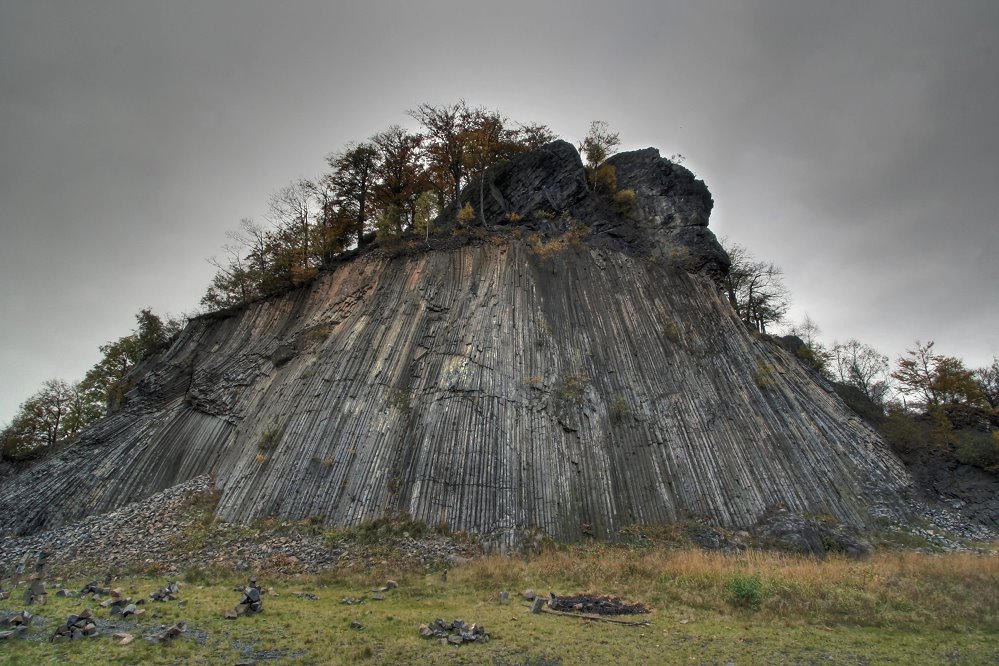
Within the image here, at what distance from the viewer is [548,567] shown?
596 inches

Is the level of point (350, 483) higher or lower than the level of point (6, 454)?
lower

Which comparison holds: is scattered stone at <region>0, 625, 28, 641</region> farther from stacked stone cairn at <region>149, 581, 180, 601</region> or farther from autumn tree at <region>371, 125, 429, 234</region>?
autumn tree at <region>371, 125, 429, 234</region>

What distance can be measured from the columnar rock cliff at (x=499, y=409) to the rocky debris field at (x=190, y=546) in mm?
862

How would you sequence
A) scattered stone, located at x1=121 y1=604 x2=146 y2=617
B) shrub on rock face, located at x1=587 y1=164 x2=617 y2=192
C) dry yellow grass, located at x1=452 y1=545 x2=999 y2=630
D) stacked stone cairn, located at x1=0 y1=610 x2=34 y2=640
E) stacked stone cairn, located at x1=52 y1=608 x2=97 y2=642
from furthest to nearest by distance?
shrub on rock face, located at x1=587 y1=164 x2=617 y2=192 < dry yellow grass, located at x1=452 y1=545 x2=999 y2=630 < scattered stone, located at x1=121 y1=604 x2=146 y2=617 < stacked stone cairn, located at x1=52 y1=608 x2=97 y2=642 < stacked stone cairn, located at x1=0 y1=610 x2=34 y2=640

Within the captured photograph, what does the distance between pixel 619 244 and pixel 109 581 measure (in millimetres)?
24927

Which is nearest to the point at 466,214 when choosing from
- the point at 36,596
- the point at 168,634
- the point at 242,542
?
the point at 242,542

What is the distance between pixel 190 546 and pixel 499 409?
11.2 meters

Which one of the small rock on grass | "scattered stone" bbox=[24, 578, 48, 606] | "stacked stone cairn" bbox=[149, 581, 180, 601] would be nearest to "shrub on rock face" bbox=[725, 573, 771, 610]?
the small rock on grass

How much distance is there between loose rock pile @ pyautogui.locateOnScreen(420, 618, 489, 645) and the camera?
10.2 metres

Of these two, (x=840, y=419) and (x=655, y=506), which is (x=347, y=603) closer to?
(x=655, y=506)

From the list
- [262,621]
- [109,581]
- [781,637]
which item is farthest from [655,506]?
[109,581]

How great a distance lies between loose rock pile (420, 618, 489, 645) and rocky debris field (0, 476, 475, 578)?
188 inches

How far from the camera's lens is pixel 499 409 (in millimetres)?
19734

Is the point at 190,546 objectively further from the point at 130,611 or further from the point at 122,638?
the point at 122,638
